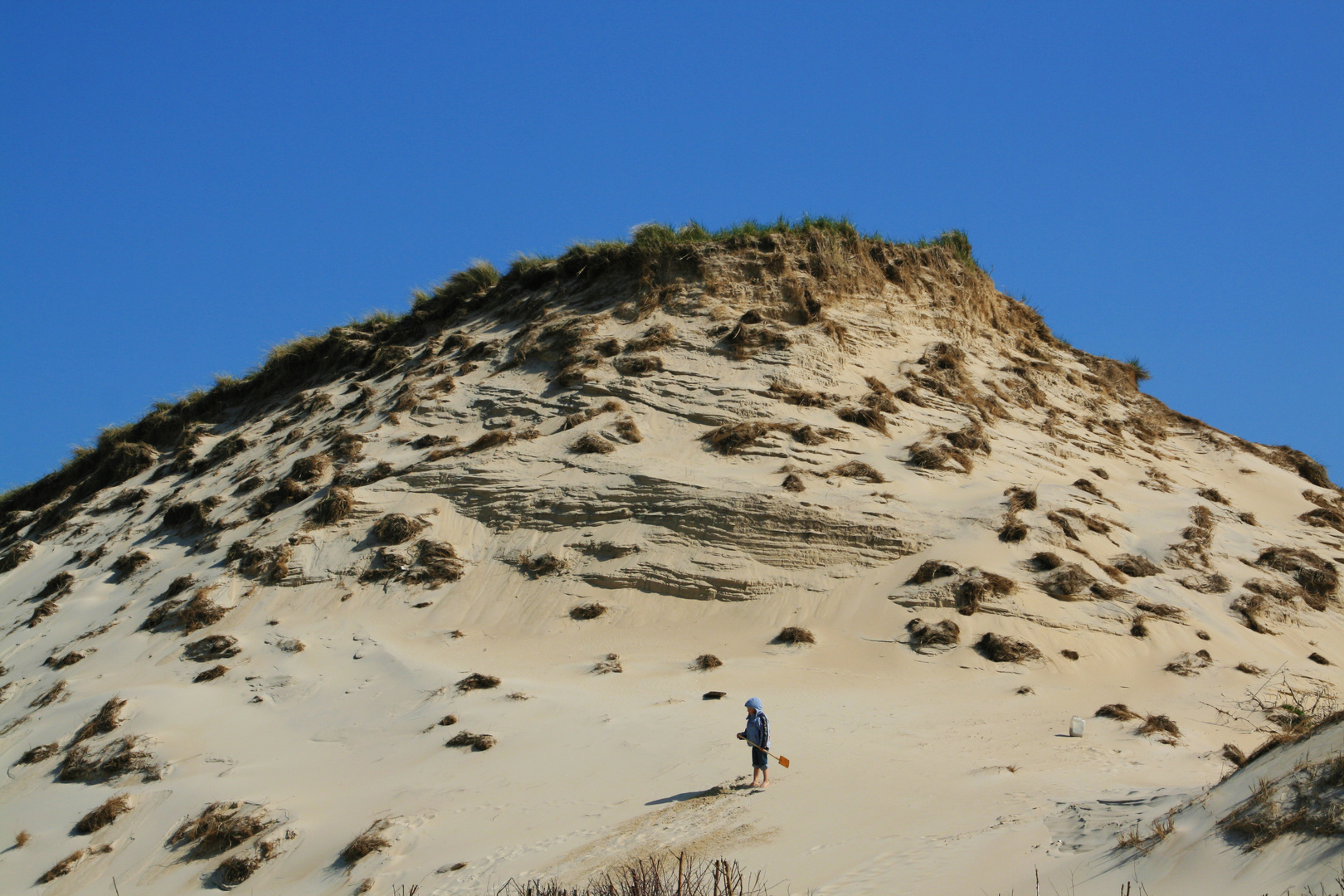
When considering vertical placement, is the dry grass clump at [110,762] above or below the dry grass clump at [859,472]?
below

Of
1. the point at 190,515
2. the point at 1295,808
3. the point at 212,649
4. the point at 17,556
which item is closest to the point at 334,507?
the point at 212,649

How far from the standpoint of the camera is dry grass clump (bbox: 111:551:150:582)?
1938 cm

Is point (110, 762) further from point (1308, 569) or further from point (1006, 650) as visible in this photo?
point (1308, 569)

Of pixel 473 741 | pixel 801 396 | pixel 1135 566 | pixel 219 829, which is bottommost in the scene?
pixel 219 829

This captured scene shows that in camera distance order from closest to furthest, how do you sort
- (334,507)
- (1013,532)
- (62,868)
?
1. (62,868)
2. (1013,532)
3. (334,507)

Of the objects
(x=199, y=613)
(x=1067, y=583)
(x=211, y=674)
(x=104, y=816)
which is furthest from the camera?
(x=199, y=613)

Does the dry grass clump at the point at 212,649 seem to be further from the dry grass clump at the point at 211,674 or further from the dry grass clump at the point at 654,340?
the dry grass clump at the point at 654,340

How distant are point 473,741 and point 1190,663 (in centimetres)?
1012

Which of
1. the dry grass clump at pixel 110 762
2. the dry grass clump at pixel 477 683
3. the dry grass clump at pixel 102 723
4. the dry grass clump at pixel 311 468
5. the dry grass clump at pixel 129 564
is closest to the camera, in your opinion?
the dry grass clump at pixel 110 762

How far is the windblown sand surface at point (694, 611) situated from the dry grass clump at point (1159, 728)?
0.56ft

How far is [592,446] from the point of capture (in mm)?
18578

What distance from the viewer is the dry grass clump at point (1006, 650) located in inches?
556

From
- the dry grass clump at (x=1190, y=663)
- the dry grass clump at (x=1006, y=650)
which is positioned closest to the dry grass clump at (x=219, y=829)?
the dry grass clump at (x=1006, y=650)

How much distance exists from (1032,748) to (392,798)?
24.2 feet
